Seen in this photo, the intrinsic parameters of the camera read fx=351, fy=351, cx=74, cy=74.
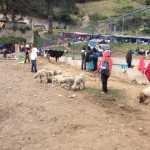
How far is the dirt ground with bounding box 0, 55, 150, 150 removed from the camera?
745 centimetres

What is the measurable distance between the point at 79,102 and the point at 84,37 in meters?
12.3

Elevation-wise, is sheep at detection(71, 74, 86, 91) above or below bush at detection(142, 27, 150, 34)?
below

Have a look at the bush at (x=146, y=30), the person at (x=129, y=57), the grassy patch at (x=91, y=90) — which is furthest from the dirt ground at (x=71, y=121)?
the bush at (x=146, y=30)

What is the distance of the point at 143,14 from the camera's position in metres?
17.5

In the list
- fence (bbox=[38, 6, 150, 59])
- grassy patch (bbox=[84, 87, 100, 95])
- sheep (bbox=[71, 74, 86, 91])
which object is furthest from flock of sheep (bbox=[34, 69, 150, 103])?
A: fence (bbox=[38, 6, 150, 59])

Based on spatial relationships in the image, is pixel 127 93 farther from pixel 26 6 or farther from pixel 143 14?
pixel 26 6

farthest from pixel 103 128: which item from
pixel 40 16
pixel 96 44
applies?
pixel 40 16

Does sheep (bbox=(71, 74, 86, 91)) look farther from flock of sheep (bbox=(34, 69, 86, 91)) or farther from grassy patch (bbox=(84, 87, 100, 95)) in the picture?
grassy patch (bbox=(84, 87, 100, 95))

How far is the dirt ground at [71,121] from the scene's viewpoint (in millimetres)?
7449

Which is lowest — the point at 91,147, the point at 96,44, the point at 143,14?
the point at 91,147

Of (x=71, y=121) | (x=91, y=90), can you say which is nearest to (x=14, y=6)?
(x=91, y=90)

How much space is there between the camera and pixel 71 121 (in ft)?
29.1

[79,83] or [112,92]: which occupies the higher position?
[79,83]

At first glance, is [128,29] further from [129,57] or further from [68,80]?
[68,80]
